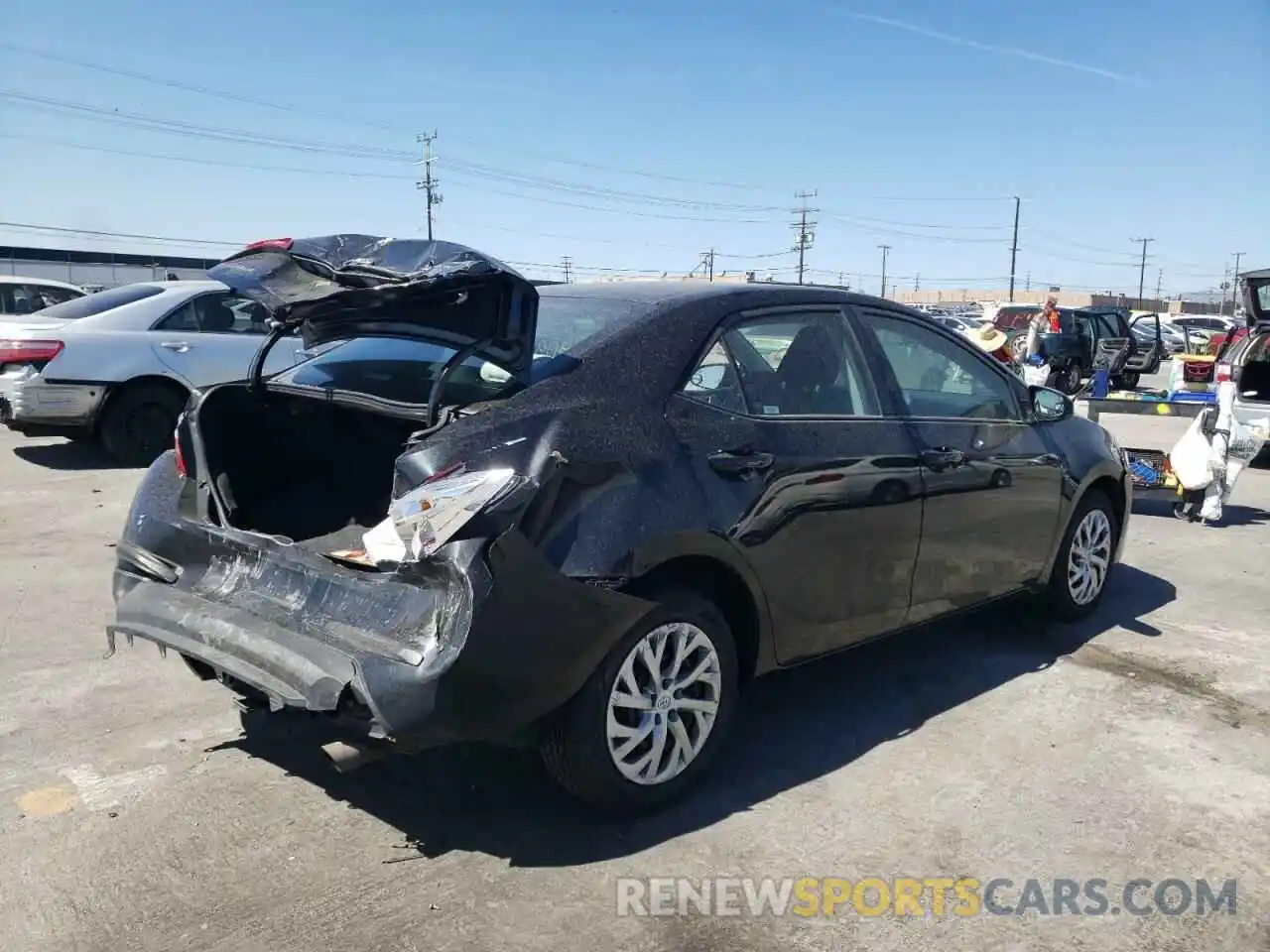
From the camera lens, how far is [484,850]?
321 cm

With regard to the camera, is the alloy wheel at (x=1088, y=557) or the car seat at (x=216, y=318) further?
the car seat at (x=216, y=318)

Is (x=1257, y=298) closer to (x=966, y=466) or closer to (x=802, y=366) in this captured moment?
(x=966, y=466)

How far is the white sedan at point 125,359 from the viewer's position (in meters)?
9.21

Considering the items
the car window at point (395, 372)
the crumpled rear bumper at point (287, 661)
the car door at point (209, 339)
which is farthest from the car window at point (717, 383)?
the car door at point (209, 339)

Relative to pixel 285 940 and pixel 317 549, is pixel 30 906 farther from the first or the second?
pixel 317 549

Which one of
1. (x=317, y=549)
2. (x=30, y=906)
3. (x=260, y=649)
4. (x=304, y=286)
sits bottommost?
(x=30, y=906)

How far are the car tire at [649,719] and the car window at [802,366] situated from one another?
82 cm

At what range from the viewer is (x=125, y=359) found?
945 cm

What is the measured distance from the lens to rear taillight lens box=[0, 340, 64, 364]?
9.18m

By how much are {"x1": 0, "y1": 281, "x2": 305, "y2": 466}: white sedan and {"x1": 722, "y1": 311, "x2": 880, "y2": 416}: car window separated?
5.93 meters

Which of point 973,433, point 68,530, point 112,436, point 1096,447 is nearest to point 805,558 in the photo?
point 973,433

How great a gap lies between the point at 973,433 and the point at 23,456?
29.9 ft

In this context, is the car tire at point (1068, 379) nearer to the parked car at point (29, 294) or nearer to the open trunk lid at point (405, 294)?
the parked car at point (29, 294)

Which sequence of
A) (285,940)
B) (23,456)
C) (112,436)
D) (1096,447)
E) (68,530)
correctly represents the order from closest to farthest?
(285,940) → (1096,447) → (68,530) → (112,436) → (23,456)
